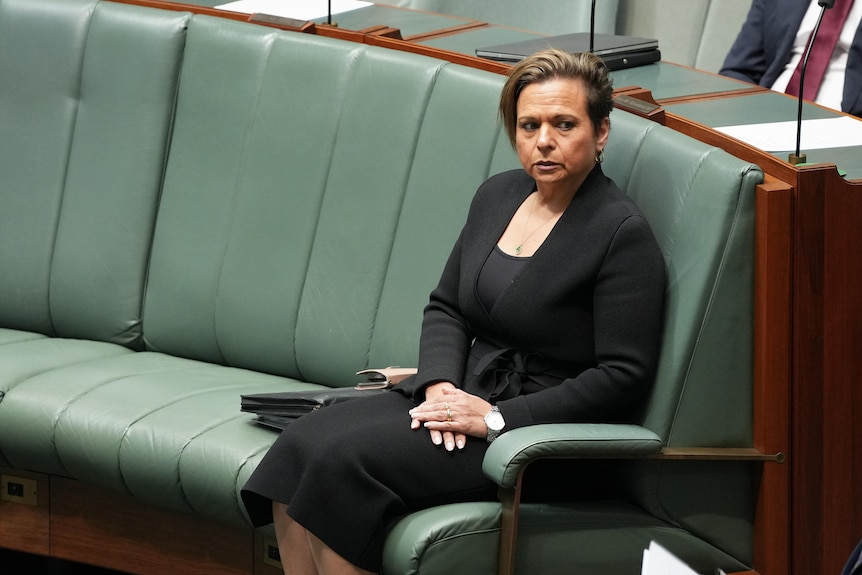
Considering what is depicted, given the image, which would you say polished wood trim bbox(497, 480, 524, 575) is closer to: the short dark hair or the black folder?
the short dark hair

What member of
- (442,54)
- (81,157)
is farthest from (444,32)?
(81,157)

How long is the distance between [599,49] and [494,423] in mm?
1085

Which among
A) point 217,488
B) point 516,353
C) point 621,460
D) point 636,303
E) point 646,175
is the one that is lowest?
point 217,488

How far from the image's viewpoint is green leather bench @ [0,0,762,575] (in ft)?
7.00

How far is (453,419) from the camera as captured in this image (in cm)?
216

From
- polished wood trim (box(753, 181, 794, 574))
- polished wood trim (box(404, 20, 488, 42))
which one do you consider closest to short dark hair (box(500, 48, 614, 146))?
polished wood trim (box(753, 181, 794, 574))

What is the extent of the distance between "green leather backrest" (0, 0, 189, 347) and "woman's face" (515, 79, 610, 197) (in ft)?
3.80

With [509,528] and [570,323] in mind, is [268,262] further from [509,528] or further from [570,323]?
[509,528]

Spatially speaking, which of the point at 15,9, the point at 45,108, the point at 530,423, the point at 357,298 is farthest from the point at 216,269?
the point at 530,423

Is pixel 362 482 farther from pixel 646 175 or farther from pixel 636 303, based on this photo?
pixel 646 175

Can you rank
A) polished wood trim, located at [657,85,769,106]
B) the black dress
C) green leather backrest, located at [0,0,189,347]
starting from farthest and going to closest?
green leather backrest, located at [0,0,189,347] → polished wood trim, located at [657,85,769,106] → the black dress

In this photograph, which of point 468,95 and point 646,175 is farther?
point 468,95

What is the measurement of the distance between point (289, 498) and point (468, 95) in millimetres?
960

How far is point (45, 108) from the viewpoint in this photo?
10.4 feet
